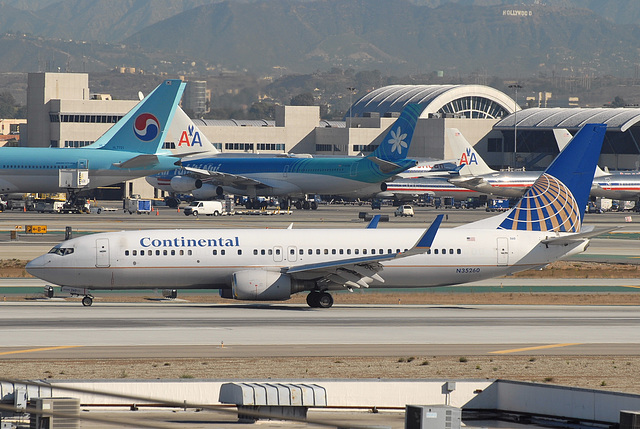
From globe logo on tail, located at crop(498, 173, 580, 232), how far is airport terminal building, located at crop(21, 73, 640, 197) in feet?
376

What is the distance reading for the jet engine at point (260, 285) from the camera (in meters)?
43.7

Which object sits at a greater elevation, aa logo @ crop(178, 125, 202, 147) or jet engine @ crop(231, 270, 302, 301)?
aa logo @ crop(178, 125, 202, 147)

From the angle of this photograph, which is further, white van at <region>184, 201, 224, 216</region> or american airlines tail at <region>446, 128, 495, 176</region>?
american airlines tail at <region>446, 128, 495, 176</region>

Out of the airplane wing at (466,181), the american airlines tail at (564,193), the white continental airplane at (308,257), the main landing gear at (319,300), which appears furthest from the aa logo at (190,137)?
the main landing gear at (319,300)

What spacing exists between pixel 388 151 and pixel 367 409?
8680 centimetres

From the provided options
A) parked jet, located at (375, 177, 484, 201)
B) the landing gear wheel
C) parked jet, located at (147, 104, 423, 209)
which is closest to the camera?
the landing gear wheel

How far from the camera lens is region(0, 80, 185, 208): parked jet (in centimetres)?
10281

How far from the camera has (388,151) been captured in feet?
363

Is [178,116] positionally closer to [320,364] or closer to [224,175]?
[224,175]

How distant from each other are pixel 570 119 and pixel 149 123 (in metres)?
97.8

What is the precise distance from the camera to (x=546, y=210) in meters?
47.8

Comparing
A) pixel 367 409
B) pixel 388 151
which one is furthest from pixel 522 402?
pixel 388 151

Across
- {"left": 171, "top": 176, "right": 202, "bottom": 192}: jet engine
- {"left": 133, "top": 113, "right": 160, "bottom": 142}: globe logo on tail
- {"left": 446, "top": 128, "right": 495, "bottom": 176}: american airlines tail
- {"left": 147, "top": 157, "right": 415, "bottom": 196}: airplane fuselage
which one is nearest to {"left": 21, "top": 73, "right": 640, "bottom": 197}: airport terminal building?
{"left": 171, "top": 176, "right": 202, "bottom": 192}: jet engine

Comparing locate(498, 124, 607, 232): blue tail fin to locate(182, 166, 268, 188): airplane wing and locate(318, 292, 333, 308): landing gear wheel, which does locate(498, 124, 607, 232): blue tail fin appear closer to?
locate(318, 292, 333, 308): landing gear wheel
